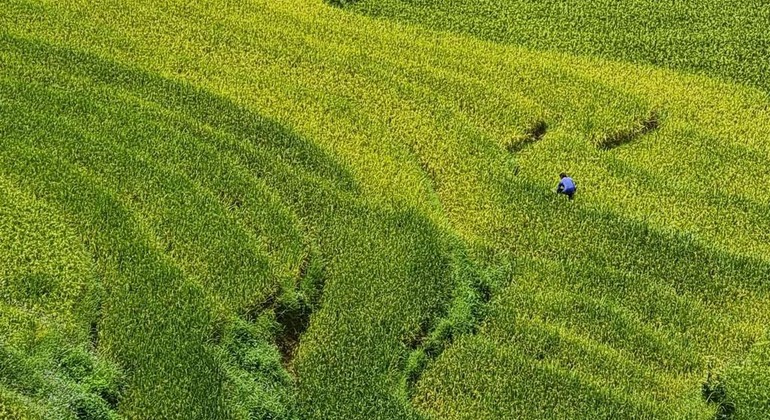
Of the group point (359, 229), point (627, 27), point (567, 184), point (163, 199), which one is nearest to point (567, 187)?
point (567, 184)

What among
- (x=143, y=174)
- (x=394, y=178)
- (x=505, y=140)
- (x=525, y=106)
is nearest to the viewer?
(x=143, y=174)

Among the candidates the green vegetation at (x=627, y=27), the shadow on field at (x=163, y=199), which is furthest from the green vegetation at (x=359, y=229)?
the green vegetation at (x=627, y=27)

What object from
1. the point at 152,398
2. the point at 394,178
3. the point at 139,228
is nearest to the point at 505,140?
the point at 394,178

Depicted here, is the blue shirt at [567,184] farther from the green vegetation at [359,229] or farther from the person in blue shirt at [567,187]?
the green vegetation at [359,229]

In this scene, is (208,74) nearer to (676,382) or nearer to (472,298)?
(472,298)

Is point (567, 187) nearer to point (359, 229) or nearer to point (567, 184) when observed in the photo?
point (567, 184)

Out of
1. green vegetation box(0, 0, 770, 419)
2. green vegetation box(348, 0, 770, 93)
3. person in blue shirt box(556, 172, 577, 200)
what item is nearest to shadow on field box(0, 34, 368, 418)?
green vegetation box(0, 0, 770, 419)

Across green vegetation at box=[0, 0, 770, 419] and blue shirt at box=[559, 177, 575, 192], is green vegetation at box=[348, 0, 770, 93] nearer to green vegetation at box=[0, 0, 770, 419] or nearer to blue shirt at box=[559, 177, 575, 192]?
green vegetation at box=[0, 0, 770, 419]
